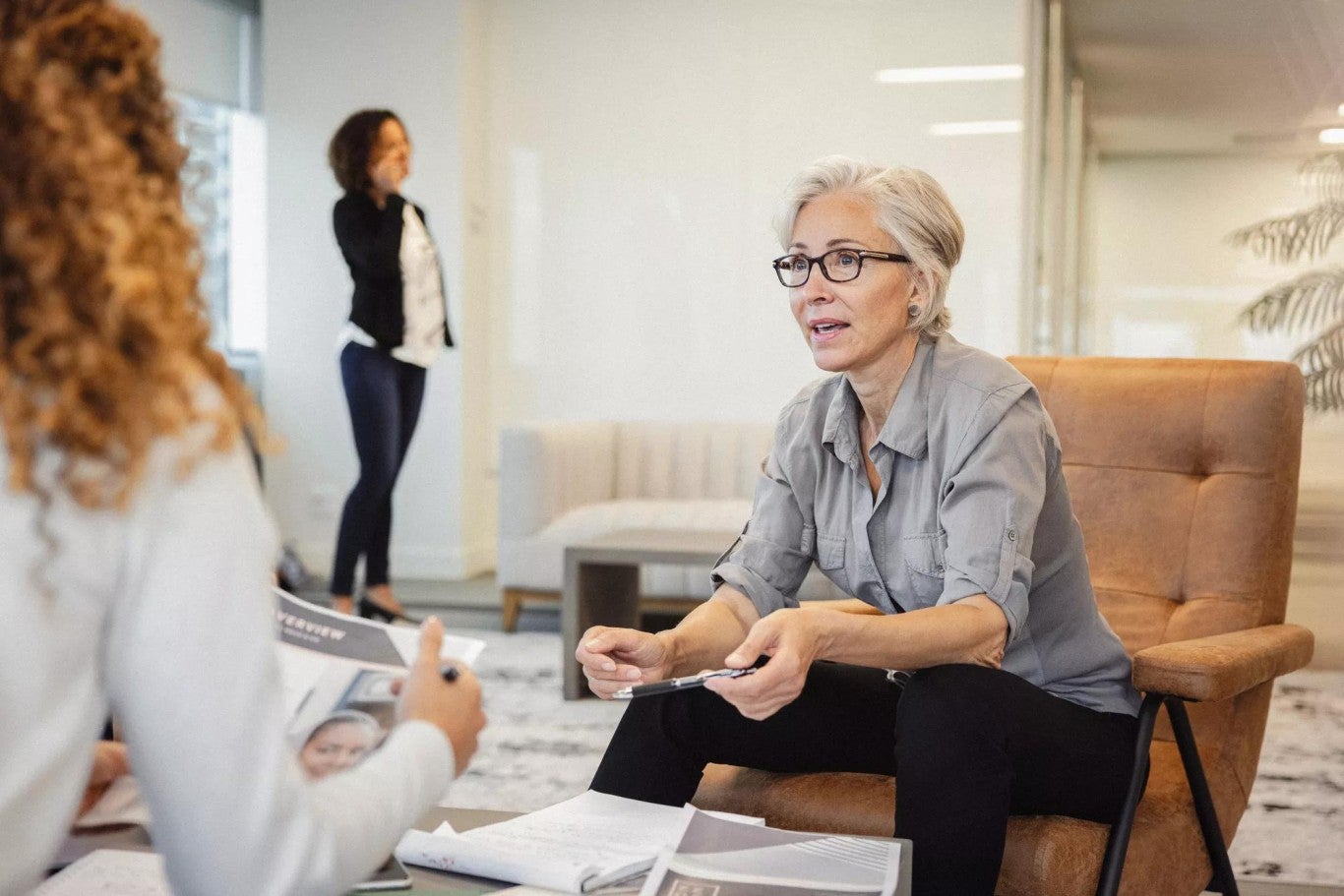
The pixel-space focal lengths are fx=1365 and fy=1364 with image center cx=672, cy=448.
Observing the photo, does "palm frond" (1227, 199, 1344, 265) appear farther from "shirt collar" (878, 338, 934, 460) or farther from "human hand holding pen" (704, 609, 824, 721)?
"human hand holding pen" (704, 609, 824, 721)

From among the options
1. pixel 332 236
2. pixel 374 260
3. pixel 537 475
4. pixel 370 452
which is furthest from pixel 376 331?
pixel 332 236

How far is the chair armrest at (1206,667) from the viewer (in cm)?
144

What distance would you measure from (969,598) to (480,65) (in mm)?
4887

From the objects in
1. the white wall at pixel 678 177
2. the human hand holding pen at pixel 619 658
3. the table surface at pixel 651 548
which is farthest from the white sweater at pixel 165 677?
the white wall at pixel 678 177

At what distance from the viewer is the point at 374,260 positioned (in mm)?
4223

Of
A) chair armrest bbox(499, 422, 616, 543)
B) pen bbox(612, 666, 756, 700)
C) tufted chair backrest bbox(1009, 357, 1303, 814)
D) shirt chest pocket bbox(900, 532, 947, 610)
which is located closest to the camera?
pen bbox(612, 666, 756, 700)

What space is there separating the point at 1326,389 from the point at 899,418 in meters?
3.01

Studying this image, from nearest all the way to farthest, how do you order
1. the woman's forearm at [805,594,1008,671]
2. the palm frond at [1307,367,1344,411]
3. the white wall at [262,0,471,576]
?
the woman's forearm at [805,594,1008,671], the palm frond at [1307,367,1344,411], the white wall at [262,0,471,576]

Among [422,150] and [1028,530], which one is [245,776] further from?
[422,150]

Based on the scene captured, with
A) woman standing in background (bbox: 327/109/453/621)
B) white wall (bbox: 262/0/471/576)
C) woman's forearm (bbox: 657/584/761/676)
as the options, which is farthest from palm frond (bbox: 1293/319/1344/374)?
white wall (bbox: 262/0/471/576)

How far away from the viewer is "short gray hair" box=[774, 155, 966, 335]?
5.26ft

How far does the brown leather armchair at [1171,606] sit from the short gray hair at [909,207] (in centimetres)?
47

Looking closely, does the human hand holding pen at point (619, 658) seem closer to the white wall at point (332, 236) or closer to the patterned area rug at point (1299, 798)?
the patterned area rug at point (1299, 798)

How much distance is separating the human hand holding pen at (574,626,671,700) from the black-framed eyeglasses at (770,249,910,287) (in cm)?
46
